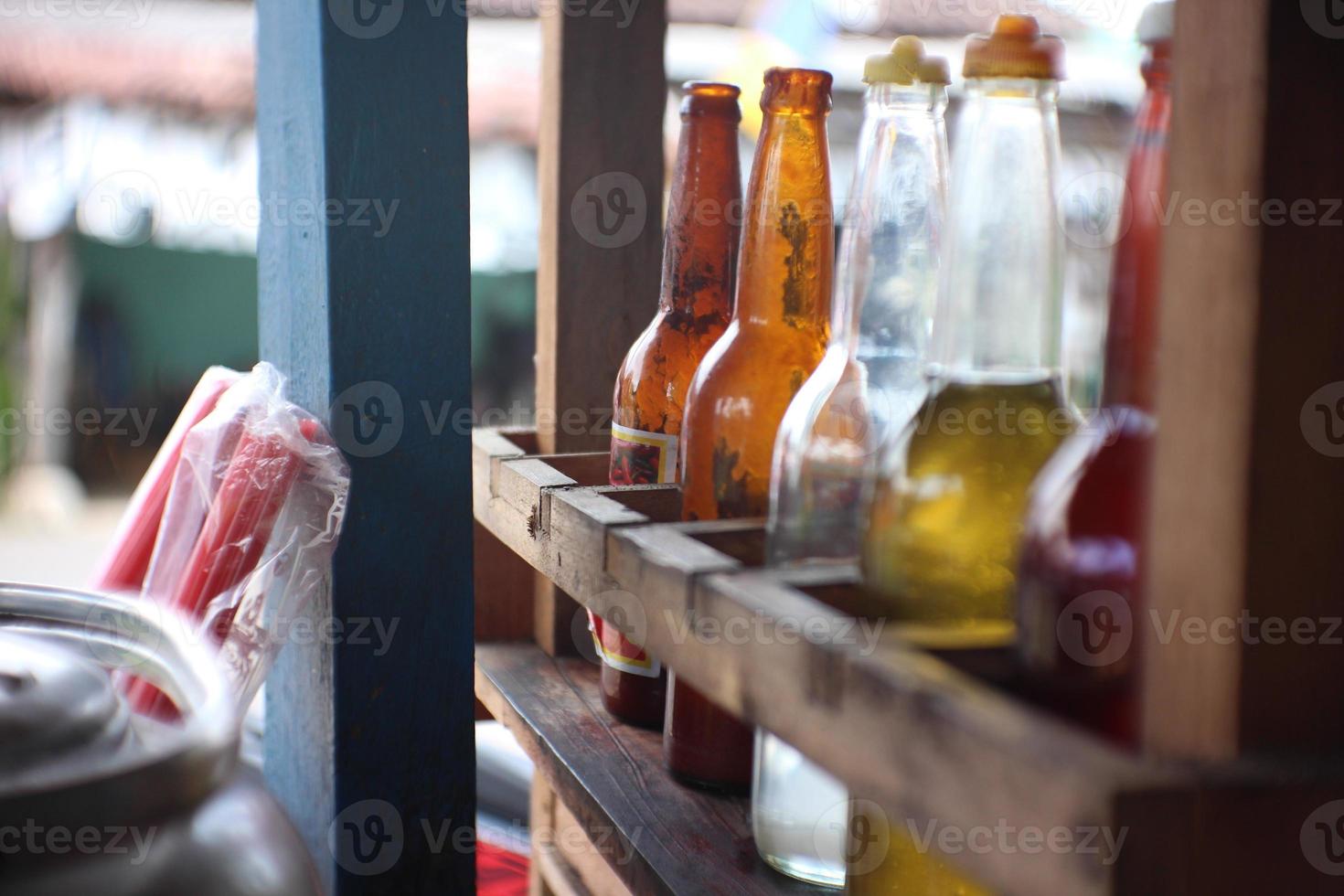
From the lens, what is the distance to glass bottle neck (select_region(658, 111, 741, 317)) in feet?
3.42

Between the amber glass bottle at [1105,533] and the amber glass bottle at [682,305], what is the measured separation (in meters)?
0.51

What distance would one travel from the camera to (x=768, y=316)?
0.91m

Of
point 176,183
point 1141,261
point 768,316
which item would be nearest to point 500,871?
point 768,316

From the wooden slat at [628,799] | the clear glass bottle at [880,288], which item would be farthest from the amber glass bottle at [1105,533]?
the wooden slat at [628,799]

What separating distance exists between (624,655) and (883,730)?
2.14ft

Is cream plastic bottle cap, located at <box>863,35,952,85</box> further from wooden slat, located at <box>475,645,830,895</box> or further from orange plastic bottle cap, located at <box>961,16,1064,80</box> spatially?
wooden slat, located at <box>475,645,830,895</box>

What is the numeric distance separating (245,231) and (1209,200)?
7.47 metres

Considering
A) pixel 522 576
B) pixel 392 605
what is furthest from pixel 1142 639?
pixel 522 576

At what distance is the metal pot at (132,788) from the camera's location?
58cm

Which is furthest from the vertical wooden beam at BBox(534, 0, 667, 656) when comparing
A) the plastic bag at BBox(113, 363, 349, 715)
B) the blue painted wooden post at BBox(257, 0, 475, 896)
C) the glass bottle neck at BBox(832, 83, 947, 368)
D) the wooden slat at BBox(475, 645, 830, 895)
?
the glass bottle neck at BBox(832, 83, 947, 368)

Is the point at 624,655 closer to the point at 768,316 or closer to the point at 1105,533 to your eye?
the point at 768,316

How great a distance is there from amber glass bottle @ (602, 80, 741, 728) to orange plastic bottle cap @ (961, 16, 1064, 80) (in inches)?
17.4

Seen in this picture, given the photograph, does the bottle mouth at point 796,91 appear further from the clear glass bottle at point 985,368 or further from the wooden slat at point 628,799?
the wooden slat at point 628,799

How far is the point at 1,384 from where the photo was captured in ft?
23.3
